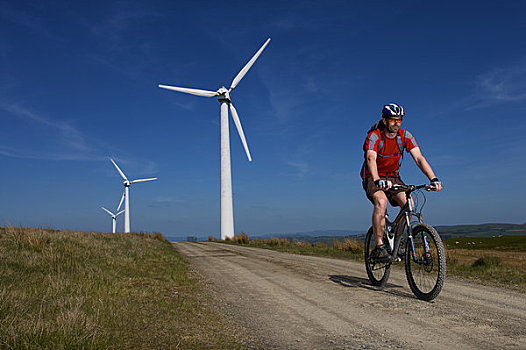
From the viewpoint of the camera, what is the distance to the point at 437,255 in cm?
530

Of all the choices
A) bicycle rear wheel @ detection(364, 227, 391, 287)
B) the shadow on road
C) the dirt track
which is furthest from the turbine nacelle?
bicycle rear wheel @ detection(364, 227, 391, 287)

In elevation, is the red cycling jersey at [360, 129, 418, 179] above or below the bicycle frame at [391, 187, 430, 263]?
above

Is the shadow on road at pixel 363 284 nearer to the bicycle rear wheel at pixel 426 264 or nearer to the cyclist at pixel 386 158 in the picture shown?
the bicycle rear wheel at pixel 426 264

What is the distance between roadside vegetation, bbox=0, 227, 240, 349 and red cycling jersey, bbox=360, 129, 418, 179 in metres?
3.67

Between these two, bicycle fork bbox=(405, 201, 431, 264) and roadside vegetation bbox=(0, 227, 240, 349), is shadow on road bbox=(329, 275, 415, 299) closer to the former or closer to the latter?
bicycle fork bbox=(405, 201, 431, 264)

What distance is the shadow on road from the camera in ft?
19.7

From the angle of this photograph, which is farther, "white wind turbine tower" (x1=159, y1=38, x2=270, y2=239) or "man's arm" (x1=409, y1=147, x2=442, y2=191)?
"white wind turbine tower" (x1=159, y1=38, x2=270, y2=239)

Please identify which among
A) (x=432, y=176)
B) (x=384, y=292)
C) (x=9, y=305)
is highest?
(x=432, y=176)

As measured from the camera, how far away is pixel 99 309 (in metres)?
4.09

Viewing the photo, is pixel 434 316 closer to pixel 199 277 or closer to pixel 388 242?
pixel 388 242

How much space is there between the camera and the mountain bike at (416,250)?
5238 millimetres

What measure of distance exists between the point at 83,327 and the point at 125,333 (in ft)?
1.22

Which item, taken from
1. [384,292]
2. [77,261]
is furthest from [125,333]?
[77,261]

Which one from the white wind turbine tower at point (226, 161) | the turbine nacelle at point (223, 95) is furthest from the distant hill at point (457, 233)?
the turbine nacelle at point (223, 95)
